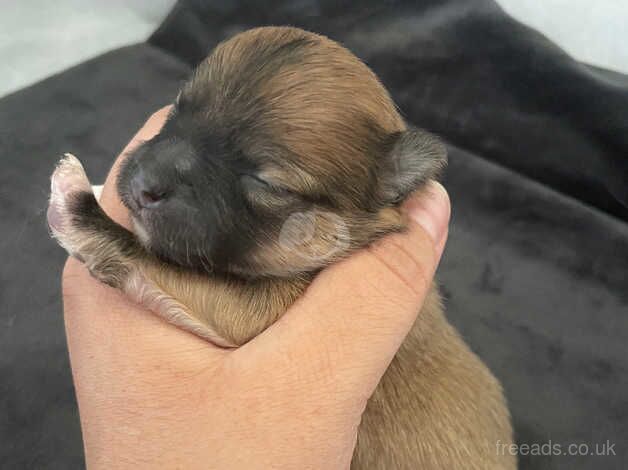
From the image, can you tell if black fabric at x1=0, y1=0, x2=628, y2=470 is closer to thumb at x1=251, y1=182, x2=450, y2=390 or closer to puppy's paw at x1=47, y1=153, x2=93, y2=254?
puppy's paw at x1=47, y1=153, x2=93, y2=254

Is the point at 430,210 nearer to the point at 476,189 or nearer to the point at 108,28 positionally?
the point at 476,189

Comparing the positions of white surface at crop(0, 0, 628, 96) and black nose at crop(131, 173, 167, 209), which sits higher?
black nose at crop(131, 173, 167, 209)

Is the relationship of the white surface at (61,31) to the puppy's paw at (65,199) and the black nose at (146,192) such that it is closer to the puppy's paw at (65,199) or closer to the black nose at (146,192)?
the puppy's paw at (65,199)

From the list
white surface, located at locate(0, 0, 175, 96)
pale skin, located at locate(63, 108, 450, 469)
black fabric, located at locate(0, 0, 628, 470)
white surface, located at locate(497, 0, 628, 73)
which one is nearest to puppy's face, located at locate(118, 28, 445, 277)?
pale skin, located at locate(63, 108, 450, 469)

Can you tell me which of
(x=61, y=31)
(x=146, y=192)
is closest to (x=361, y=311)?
(x=146, y=192)

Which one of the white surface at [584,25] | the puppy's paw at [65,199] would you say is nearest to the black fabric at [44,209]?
the puppy's paw at [65,199]

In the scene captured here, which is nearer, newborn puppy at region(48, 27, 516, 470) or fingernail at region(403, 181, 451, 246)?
newborn puppy at region(48, 27, 516, 470)

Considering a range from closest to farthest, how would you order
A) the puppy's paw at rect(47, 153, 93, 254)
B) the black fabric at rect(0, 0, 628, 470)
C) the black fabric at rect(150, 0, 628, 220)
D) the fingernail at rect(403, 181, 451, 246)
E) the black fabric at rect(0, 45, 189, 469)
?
the puppy's paw at rect(47, 153, 93, 254) < the fingernail at rect(403, 181, 451, 246) < the black fabric at rect(0, 45, 189, 469) < the black fabric at rect(0, 0, 628, 470) < the black fabric at rect(150, 0, 628, 220)
